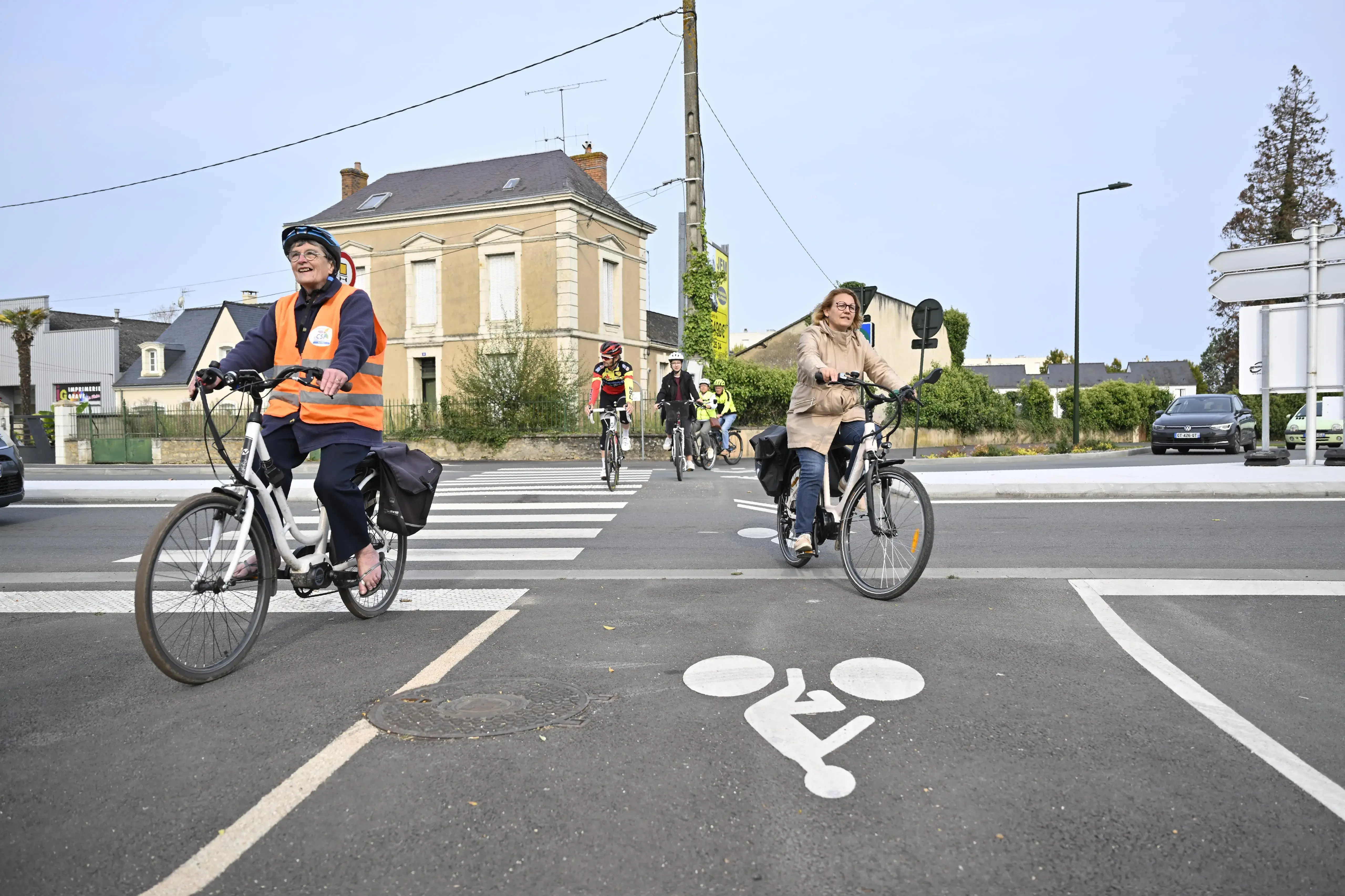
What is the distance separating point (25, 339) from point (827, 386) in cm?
5619

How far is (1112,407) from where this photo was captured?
125ft

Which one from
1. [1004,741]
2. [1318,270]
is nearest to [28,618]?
[1004,741]

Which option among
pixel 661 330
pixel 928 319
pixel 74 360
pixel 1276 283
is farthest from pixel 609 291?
pixel 74 360

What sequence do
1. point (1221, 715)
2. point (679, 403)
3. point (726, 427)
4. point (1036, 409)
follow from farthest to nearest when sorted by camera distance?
point (1036, 409) → point (726, 427) → point (679, 403) → point (1221, 715)

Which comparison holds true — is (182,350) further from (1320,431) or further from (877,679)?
(877,679)

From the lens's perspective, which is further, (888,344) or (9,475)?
(888,344)

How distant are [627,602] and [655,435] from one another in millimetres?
18116

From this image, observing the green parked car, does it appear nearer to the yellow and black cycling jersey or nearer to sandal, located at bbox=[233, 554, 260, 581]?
the yellow and black cycling jersey

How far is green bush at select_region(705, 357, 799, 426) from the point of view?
976 inches

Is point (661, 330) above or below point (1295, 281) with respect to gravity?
above

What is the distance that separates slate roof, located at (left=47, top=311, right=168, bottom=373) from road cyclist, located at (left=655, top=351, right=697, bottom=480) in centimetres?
5280

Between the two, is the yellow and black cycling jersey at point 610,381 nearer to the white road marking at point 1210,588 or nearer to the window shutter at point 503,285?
the white road marking at point 1210,588

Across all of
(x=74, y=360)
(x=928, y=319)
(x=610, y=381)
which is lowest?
(x=610, y=381)

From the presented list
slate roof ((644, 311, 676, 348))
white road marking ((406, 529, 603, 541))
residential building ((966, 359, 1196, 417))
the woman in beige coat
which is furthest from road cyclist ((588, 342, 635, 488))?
residential building ((966, 359, 1196, 417))
